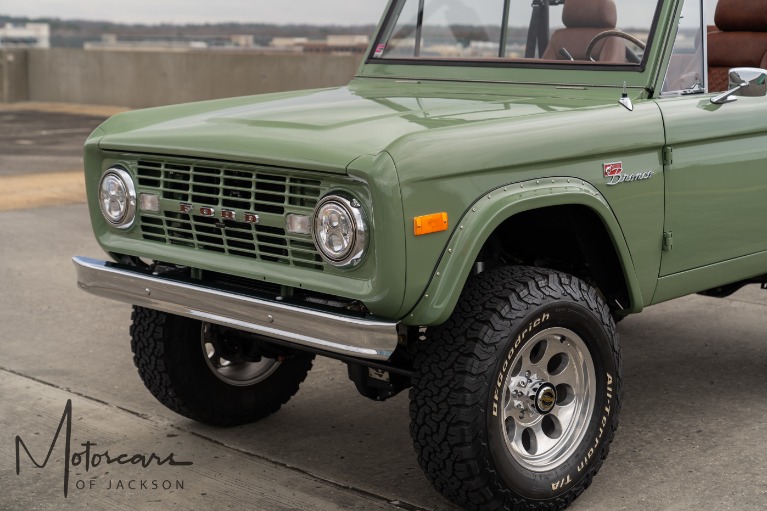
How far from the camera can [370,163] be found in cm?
328

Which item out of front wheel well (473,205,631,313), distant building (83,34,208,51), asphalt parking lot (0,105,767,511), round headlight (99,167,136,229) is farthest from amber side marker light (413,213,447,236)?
distant building (83,34,208,51)

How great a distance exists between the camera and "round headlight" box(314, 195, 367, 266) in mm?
3346

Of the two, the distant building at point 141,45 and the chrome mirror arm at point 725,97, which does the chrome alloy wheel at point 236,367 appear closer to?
the chrome mirror arm at point 725,97

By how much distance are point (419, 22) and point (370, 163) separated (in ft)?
6.76

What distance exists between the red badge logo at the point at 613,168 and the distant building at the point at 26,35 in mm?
20879

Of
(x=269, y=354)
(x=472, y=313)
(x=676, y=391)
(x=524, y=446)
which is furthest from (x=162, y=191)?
(x=676, y=391)

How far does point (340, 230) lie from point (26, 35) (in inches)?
859

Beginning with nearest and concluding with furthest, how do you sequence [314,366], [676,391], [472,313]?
[472,313]
[676,391]
[314,366]

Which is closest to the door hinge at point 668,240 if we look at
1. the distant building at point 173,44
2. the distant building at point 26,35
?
the distant building at point 173,44

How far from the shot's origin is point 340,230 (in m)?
3.38

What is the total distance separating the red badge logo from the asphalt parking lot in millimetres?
1107

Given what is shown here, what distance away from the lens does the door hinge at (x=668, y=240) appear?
4.14m

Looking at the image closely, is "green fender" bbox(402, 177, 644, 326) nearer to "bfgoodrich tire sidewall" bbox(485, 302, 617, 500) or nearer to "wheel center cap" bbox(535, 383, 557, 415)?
"bfgoodrich tire sidewall" bbox(485, 302, 617, 500)

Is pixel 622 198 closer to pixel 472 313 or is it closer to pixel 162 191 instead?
pixel 472 313
